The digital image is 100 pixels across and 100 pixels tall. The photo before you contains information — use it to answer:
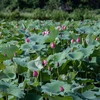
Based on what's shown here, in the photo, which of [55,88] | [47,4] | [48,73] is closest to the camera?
[55,88]

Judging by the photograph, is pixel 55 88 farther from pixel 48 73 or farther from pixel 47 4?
pixel 47 4

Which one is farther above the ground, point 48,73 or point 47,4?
point 48,73

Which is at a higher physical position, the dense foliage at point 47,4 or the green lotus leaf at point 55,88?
the green lotus leaf at point 55,88

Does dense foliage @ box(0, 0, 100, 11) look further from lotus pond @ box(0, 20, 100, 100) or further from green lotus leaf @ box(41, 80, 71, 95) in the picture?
green lotus leaf @ box(41, 80, 71, 95)

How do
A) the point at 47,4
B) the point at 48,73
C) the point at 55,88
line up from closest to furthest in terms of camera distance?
1. the point at 55,88
2. the point at 48,73
3. the point at 47,4

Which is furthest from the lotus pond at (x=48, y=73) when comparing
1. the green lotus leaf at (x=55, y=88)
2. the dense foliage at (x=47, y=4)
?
the dense foliage at (x=47, y=4)

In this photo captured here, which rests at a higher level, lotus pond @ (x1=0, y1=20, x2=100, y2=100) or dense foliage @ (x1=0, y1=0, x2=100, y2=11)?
lotus pond @ (x1=0, y1=20, x2=100, y2=100)

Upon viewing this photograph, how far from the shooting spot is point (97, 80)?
1554 mm

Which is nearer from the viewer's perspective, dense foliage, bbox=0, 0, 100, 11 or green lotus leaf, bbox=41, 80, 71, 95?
green lotus leaf, bbox=41, 80, 71, 95

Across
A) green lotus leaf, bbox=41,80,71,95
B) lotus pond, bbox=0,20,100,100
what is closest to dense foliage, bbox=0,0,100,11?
lotus pond, bbox=0,20,100,100

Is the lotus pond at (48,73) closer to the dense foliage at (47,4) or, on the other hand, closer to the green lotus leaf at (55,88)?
the green lotus leaf at (55,88)

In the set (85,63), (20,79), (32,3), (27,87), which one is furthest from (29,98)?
(32,3)

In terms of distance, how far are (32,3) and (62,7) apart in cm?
631

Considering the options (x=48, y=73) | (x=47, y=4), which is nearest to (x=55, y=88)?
(x=48, y=73)
